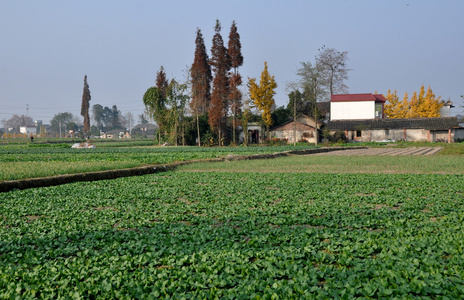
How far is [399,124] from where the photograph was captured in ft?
196

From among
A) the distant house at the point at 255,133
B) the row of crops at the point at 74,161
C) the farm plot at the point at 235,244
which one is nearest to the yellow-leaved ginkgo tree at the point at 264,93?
the distant house at the point at 255,133

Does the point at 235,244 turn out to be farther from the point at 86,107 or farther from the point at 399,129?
the point at 86,107

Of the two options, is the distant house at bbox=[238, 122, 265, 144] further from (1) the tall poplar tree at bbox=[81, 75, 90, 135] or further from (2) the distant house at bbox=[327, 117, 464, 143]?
(1) the tall poplar tree at bbox=[81, 75, 90, 135]

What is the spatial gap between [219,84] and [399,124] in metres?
28.2

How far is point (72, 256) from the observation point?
612 cm

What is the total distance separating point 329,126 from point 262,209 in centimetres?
5429

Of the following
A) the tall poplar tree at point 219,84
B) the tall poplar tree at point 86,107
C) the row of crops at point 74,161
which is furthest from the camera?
the tall poplar tree at point 86,107

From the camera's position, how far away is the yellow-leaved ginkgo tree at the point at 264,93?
59.8 metres

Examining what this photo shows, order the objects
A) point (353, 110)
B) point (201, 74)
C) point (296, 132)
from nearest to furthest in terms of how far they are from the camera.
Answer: point (296, 132), point (201, 74), point (353, 110)

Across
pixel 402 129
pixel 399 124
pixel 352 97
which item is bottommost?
pixel 402 129

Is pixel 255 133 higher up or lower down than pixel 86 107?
lower down

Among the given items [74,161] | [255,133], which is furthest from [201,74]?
[74,161]

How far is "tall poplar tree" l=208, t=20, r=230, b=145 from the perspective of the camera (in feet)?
178

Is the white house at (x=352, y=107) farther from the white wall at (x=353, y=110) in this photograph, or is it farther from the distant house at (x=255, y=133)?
the distant house at (x=255, y=133)
